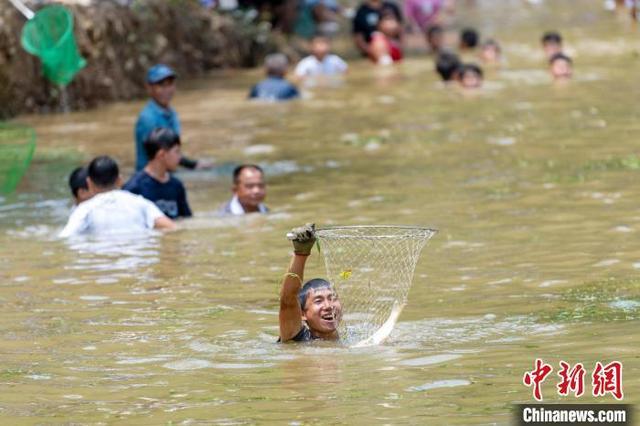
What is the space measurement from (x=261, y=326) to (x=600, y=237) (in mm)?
3419

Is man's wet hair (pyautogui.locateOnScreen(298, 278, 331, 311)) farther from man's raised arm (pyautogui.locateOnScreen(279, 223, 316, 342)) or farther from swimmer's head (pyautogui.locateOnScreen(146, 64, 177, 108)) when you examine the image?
swimmer's head (pyautogui.locateOnScreen(146, 64, 177, 108))

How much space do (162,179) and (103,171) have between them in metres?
0.75

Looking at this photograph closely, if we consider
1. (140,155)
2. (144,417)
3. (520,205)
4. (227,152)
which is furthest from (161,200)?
(144,417)

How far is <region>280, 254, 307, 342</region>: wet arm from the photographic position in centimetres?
893

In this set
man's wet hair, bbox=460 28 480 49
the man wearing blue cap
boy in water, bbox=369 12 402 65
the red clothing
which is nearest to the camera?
the man wearing blue cap

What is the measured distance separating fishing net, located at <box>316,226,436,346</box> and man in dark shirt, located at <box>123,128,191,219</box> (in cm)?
226

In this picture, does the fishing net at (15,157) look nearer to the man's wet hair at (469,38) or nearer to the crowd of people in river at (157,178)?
the crowd of people in river at (157,178)

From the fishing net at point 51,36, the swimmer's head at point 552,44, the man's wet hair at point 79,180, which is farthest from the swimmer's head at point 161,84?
the swimmer's head at point 552,44

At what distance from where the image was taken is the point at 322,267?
463 inches

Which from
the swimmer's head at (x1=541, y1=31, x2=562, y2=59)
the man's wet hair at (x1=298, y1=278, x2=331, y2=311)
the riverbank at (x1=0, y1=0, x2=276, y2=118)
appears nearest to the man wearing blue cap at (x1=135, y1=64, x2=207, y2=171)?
the riverbank at (x1=0, y1=0, x2=276, y2=118)

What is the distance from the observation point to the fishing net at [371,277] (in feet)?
30.9

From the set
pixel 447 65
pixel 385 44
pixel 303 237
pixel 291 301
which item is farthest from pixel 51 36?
pixel 385 44

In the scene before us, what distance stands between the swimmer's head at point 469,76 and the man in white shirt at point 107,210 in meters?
10.3

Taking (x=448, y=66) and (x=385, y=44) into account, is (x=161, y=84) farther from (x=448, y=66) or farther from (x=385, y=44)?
(x=385, y=44)
